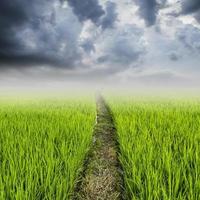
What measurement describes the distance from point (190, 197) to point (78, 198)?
81 centimetres

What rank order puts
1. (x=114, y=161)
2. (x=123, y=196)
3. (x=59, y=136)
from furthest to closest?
(x=59, y=136) < (x=114, y=161) < (x=123, y=196)

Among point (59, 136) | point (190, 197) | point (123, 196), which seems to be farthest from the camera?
point (59, 136)

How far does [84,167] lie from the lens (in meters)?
2.96

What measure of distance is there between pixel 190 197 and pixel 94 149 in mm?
1962

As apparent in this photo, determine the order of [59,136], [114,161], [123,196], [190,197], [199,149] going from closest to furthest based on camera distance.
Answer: [190,197] → [123,196] → [199,149] → [114,161] → [59,136]

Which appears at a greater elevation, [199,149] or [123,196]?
[199,149]

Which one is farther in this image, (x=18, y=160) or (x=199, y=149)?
(x=199, y=149)

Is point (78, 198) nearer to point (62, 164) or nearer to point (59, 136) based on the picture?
point (62, 164)

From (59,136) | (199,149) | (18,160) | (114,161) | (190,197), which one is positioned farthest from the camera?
(59,136)

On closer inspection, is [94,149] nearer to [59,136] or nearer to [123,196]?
[59,136]

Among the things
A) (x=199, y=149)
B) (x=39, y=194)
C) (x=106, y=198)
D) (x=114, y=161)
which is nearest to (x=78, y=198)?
(x=106, y=198)

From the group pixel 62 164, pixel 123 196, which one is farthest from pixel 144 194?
pixel 62 164

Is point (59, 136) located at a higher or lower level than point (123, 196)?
higher

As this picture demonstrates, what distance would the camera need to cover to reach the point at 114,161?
10.5 ft
